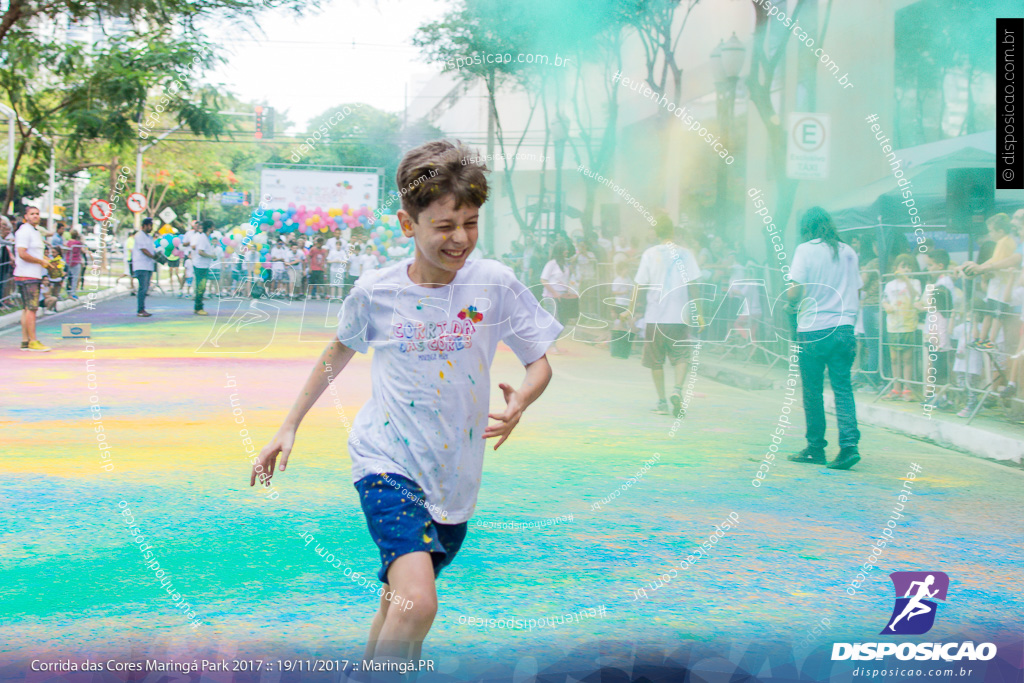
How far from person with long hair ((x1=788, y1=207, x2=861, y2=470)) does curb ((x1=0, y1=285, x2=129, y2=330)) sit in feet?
22.7

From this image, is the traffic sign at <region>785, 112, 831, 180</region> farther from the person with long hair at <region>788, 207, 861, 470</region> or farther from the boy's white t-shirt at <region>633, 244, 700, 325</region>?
the boy's white t-shirt at <region>633, 244, 700, 325</region>

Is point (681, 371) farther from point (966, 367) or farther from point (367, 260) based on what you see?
point (367, 260)

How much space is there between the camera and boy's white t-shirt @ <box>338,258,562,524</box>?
2215mm

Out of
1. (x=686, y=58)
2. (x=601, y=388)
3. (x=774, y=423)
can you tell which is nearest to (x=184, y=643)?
(x=686, y=58)

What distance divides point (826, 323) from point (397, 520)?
12.5 feet

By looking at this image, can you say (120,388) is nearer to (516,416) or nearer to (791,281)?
(791,281)

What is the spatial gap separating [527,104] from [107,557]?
9.21 feet

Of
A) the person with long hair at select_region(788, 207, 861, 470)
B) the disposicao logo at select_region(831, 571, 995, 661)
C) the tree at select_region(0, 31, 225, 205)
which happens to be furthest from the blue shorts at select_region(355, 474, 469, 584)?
the person with long hair at select_region(788, 207, 861, 470)

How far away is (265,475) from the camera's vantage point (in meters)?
2.33

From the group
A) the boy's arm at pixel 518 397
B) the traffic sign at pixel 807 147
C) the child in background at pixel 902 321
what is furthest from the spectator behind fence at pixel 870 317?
the boy's arm at pixel 518 397

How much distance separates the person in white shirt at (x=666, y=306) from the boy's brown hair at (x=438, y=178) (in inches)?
166

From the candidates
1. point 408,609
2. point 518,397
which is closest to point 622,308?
point 518,397

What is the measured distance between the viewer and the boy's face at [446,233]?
7.37ft

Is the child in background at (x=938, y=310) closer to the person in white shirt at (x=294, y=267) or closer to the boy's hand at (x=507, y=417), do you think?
the person in white shirt at (x=294, y=267)
